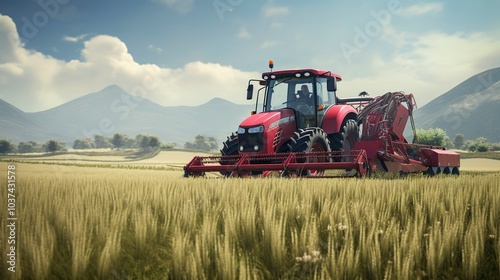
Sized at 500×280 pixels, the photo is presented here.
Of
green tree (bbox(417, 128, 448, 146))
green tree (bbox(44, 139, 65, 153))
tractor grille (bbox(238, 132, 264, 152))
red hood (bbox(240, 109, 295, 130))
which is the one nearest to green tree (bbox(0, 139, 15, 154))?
green tree (bbox(44, 139, 65, 153))

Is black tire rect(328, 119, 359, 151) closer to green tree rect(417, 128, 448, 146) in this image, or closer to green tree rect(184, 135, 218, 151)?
green tree rect(417, 128, 448, 146)

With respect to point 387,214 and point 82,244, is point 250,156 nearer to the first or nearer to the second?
point 387,214

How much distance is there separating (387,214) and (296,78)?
732 centimetres

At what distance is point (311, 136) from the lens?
941cm

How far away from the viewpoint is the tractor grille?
9560mm

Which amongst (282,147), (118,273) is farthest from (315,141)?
(118,273)

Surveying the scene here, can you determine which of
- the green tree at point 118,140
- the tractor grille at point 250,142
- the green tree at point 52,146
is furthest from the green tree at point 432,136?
the green tree at point 118,140

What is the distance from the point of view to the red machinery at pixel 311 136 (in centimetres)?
899

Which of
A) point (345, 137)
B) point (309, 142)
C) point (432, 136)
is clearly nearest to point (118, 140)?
point (432, 136)

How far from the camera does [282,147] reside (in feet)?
33.8

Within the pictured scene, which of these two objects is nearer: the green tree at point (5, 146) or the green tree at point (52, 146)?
the green tree at point (5, 146)

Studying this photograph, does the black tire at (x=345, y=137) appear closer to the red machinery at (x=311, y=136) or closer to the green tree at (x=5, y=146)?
the red machinery at (x=311, y=136)

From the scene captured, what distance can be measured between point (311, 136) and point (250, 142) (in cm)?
146

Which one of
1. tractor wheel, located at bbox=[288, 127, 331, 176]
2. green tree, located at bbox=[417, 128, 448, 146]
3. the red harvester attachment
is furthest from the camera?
green tree, located at bbox=[417, 128, 448, 146]
